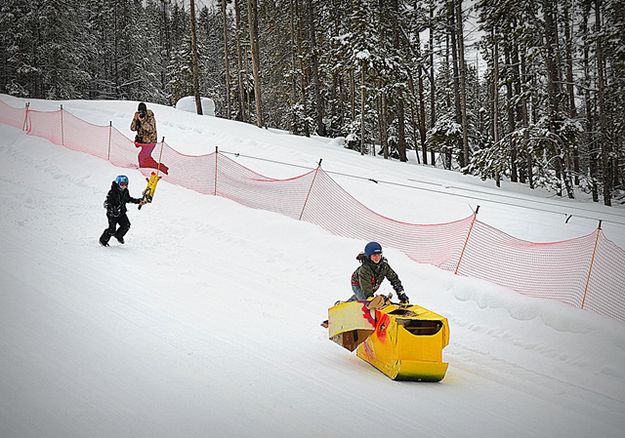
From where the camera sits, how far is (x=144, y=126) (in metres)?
17.7

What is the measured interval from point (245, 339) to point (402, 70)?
24.8 m

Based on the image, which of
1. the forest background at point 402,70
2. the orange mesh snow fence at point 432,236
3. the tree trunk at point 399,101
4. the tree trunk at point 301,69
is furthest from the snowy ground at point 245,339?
the tree trunk at point 301,69

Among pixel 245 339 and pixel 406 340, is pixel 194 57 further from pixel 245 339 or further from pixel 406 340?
pixel 406 340

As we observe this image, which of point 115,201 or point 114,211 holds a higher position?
point 115,201

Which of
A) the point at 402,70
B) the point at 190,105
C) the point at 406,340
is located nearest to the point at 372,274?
the point at 406,340

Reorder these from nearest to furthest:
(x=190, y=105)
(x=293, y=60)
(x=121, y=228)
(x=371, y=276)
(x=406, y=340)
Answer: (x=406, y=340)
(x=371, y=276)
(x=121, y=228)
(x=293, y=60)
(x=190, y=105)

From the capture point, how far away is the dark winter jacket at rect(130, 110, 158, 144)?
57.8 ft

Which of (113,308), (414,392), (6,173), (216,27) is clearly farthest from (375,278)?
(216,27)

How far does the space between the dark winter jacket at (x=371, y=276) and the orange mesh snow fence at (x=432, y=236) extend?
3.59 metres

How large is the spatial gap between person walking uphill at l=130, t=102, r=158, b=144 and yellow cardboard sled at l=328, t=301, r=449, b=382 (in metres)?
13.8

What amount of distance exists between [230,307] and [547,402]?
4.87m

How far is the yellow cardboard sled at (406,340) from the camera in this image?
5738 mm

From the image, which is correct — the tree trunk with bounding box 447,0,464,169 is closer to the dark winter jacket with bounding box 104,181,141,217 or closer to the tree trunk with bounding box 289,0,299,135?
the tree trunk with bounding box 289,0,299,135

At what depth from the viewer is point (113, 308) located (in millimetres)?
7211
